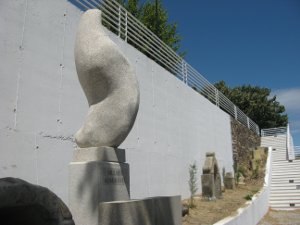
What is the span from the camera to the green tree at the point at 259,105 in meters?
33.5

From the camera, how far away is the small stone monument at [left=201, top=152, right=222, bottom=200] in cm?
964

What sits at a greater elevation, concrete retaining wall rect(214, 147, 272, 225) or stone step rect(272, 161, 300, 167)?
stone step rect(272, 161, 300, 167)

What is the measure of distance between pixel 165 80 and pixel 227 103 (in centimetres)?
934

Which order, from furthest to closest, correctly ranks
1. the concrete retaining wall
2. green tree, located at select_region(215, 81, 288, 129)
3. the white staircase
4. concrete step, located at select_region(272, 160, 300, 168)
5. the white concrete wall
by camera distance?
1. green tree, located at select_region(215, 81, 288, 129)
2. concrete step, located at select_region(272, 160, 300, 168)
3. the white staircase
4. the concrete retaining wall
5. the white concrete wall

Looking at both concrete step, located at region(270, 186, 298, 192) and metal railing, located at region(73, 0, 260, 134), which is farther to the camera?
concrete step, located at region(270, 186, 298, 192)

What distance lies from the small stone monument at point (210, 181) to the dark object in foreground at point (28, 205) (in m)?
8.67

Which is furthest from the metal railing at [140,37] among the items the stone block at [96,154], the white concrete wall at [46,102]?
the stone block at [96,154]

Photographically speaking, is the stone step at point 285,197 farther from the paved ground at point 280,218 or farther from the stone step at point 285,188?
the paved ground at point 280,218

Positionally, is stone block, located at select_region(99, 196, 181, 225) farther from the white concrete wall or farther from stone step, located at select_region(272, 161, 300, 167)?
stone step, located at select_region(272, 161, 300, 167)

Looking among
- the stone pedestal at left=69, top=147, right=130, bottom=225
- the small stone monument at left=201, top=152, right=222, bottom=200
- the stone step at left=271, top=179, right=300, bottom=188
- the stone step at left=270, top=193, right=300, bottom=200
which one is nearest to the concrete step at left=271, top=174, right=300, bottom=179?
the stone step at left=271, top=179, right=300, bottom=188

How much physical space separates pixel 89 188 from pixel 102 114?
911 millimetres

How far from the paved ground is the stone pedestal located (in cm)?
667

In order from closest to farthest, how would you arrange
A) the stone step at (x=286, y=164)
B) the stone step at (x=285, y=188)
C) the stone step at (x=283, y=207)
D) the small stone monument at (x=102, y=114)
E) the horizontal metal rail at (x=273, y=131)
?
the small stone monument at (x=102, y=114)
the stone step at (x=283, y=207)
the stone step at (x=285, y=188)
the stone step at (x=286, y=164)
the horizontal metal rail at (x=273, y=131)

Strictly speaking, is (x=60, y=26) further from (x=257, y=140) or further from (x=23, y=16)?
(x=257, y=140)
